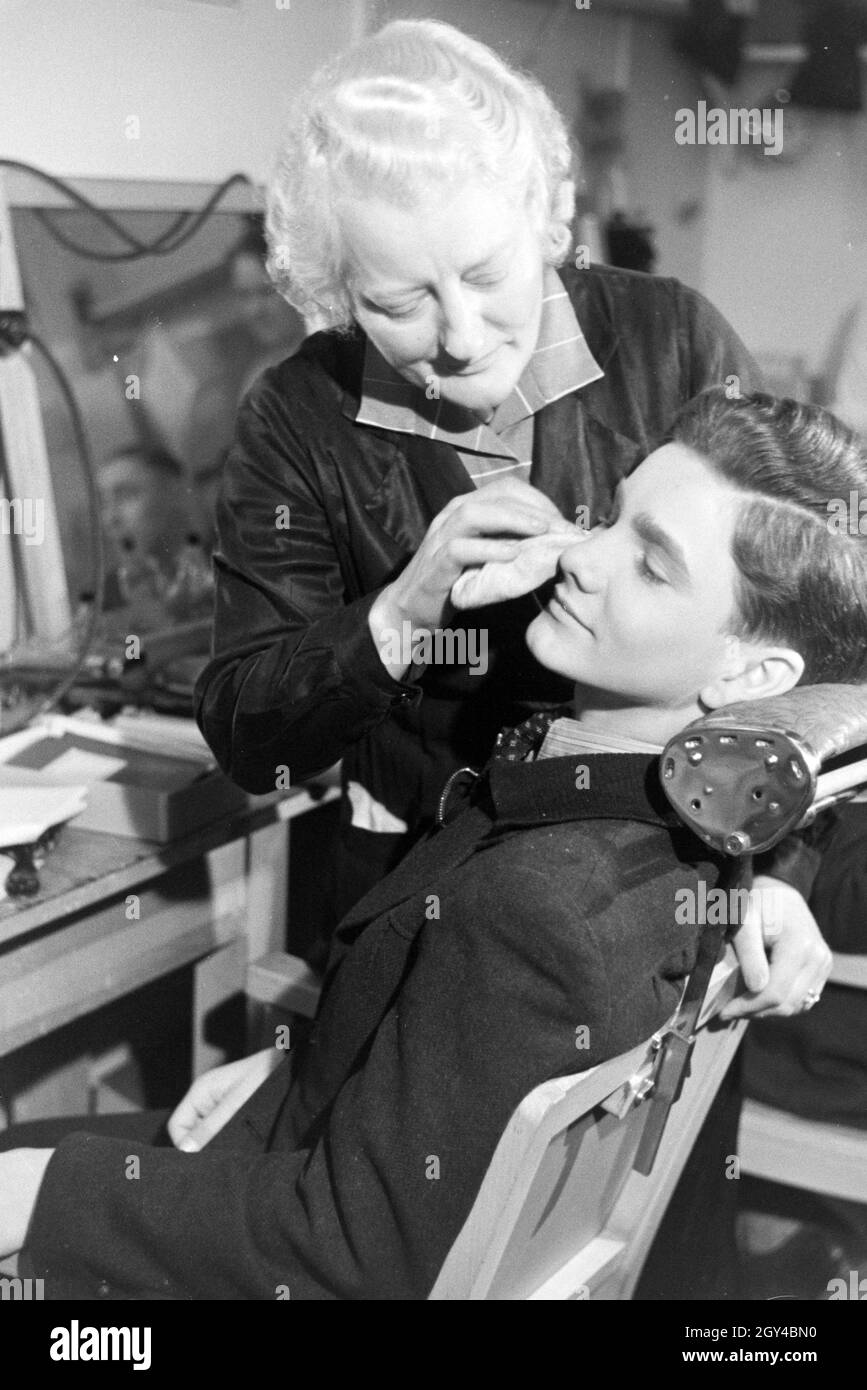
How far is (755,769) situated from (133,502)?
5.41 ft

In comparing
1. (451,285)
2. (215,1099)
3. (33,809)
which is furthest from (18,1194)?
(451,285)

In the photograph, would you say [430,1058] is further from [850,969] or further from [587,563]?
[850,969]

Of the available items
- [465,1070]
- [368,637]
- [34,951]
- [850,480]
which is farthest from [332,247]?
[34,951]

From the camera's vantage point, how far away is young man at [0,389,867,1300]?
1090 mm

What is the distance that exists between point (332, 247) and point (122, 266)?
1164 millimetres

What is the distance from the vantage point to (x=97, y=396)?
2342 mm

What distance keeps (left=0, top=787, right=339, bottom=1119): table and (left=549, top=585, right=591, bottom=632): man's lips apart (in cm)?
69

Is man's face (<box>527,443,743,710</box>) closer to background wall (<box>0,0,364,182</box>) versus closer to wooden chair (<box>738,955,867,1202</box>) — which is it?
wooden chair (<box>738,955,867,1202</box>)

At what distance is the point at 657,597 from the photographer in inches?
48.6

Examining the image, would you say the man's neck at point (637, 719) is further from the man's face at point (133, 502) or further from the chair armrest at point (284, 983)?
the man's face at point (133, 502)

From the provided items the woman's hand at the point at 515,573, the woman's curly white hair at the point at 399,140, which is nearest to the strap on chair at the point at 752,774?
the woman's hand at the point at 515,573
